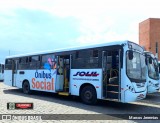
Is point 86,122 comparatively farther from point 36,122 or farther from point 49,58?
point 49,58

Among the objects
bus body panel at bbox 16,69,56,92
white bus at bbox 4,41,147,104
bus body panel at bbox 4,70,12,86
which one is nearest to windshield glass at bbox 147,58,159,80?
white bus at bbox 4,41,147,104

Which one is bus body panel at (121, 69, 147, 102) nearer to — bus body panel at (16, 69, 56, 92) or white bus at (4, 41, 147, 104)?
white bus at (4, 41, 147, 104)

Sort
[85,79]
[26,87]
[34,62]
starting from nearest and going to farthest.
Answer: [85,79] → [34,62] → [26,87]

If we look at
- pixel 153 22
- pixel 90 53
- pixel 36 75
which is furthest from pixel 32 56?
pixel 153 22

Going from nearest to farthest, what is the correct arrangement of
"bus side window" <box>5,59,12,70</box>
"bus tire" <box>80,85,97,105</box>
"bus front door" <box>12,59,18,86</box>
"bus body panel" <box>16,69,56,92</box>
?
1. "bus tire" <box>80,85,97,105</box>
2. "bus body panel" <box>16,69,56,92</box>
3. "bus front door" <box>12,59,18,86</box>
4. "bus side window" <box>5,59,12,70</box>

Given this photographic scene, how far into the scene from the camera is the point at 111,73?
11875 mm

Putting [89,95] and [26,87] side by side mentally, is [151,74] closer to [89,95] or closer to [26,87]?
[89,95]

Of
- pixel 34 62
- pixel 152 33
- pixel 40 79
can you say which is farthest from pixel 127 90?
pixel 152 33

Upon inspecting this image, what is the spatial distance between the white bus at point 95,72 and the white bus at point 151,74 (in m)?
3.61

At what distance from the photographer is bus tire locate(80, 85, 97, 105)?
12391 millimetres

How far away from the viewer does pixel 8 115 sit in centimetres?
955

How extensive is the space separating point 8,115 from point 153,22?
40.8 metres

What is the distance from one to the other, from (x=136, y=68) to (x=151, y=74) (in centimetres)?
547

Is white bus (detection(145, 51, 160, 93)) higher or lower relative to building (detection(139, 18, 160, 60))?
lower
